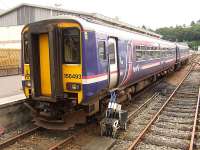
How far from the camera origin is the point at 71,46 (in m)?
7.79

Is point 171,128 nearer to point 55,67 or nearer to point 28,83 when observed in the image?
point 55,67

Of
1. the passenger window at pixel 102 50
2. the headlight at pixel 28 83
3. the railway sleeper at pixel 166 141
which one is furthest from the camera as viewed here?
the headlight at pixel 28 83

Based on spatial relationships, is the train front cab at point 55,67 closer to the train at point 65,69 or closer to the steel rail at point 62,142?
the train at point 65,69

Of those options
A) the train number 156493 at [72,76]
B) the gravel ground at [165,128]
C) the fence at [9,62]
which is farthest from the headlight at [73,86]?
the fence at [9,62]

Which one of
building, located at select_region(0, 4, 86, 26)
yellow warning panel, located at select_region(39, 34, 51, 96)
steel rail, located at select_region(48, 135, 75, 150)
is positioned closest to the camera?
steel rail, located at select_region(48, 135, 75, 150)

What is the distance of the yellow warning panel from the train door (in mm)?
2018

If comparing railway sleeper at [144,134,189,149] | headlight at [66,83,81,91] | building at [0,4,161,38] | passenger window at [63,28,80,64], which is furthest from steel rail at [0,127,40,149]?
building at [0,4,161,38]

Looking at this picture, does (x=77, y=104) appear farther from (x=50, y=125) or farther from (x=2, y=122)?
(x=2, y=122)

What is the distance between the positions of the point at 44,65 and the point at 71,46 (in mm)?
959

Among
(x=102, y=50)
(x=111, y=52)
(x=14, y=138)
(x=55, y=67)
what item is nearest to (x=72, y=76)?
(x=55, y=67)

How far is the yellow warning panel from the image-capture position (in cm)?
800

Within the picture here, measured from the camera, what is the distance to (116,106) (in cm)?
862

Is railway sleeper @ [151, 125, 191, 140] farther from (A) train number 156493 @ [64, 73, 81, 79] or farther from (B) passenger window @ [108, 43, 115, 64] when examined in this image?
(A) train number 156493 @ [64, 73, 81, 79]

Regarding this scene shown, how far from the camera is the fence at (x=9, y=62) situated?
18.6 metres
